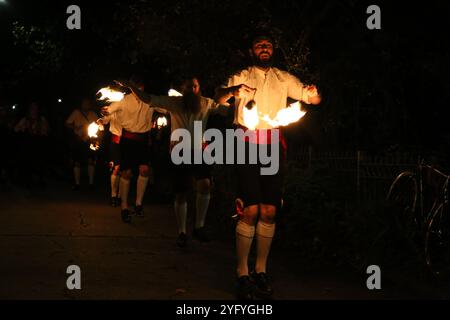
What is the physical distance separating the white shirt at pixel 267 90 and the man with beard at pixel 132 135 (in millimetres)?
4556

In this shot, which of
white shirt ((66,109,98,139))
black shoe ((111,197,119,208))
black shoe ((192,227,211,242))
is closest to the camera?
black shoe ((192,227,211,242))

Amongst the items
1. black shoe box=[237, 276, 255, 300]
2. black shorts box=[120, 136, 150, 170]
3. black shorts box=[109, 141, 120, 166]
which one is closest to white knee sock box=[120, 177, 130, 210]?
black shorts box=[120, 136, 150, 170]

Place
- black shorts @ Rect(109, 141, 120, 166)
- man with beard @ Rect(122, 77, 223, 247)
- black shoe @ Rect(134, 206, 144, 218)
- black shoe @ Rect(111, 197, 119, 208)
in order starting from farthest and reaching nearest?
black shoe @ Rect(111, 197, 119, 208)
black shorts @ Rect(109, 141, 120, 166)
black shoe @ Rect(134, 206, 144, 218)
man with beard @ Rect(122, 77, 223, 247)

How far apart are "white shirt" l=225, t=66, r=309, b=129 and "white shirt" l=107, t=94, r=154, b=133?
4600mm

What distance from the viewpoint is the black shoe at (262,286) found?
6.50m

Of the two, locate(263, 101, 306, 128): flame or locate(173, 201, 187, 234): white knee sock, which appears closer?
locate(263, 101, 306, 128): flame

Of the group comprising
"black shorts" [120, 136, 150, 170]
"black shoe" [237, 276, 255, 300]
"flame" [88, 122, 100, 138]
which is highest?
"flame" [88, 122, 100, 138]

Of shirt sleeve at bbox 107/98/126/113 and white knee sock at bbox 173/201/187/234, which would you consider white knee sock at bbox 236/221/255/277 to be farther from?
shirt sleeve at bbox 107/98/126/113

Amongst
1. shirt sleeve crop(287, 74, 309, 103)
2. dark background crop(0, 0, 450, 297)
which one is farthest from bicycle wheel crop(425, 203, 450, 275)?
shirt sleeve crop(287, 74, 309, 103)

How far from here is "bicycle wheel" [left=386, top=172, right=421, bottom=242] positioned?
805 cm

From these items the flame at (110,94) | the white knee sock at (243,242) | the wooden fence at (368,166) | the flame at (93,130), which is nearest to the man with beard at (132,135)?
the flame at (110,94)

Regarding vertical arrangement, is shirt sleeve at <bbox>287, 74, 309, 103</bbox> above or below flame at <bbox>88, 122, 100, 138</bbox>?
above

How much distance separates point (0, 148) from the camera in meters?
17.0

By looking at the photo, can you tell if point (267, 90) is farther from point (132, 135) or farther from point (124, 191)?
point (124, 191)
